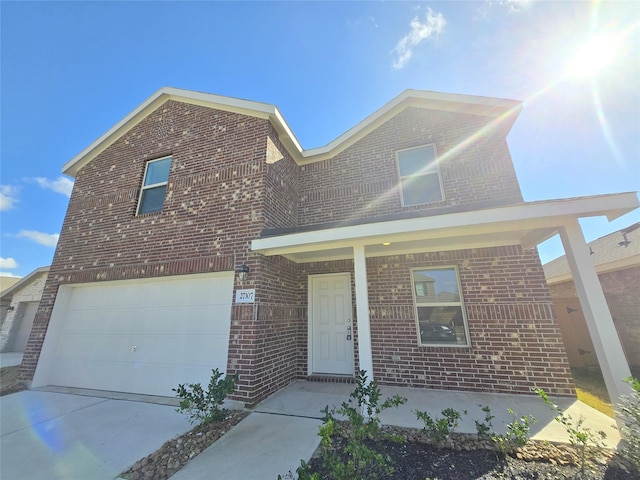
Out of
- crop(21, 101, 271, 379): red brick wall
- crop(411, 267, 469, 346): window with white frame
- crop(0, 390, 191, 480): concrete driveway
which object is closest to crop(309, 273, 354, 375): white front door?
A: crop(411, 267, 469, 346): window with white frame

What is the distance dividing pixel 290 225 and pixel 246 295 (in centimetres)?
228

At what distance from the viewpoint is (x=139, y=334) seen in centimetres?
532

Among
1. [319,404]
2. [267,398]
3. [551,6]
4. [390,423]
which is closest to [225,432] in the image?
[267,398]

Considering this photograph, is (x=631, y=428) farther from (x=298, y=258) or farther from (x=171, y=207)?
(x=171, y=207)

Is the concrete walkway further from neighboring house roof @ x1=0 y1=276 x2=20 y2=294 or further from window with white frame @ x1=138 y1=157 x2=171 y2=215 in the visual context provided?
neighboring house roof @ x1=0 y1=276 x2=20 y2=294

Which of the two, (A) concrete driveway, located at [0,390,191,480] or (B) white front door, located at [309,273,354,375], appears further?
(B) white front door, located at [309,273,354,375]

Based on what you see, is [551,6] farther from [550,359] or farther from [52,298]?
[52,298]

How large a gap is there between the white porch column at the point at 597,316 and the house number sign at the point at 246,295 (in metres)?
4.69

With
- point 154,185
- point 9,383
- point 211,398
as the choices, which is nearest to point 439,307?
point 211,398

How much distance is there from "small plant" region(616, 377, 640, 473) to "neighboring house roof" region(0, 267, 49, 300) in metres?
18.8

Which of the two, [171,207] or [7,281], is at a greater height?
[7,281]

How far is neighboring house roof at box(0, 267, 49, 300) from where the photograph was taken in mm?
12039

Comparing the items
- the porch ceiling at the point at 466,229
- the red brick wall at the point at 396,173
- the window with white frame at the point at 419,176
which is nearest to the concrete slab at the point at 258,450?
the porch ceiling at the point at 466,229

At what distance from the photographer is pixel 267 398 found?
450 cm
